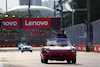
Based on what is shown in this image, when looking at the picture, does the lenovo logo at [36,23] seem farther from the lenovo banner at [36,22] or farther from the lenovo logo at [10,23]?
the lenovo logo at [10,23]

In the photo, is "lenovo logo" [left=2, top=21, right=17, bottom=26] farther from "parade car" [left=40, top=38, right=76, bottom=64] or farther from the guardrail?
"parade car" [left=40, top=38, right=76, bottom=64]

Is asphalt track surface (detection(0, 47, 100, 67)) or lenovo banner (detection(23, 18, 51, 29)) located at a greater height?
lenovo banner (detection(23, 18, 51, 29))

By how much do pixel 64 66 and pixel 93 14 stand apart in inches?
2799

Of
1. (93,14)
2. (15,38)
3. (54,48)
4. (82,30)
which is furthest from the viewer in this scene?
(15,38)

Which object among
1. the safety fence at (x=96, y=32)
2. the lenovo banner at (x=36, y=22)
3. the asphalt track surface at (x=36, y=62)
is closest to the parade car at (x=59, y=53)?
the asphalt track surface at (x=36, y=62)

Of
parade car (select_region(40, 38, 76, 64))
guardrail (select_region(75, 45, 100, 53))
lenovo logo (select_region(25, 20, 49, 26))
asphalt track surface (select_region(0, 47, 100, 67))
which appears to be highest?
lenovo logo (select_region(25, 20, 49, 26))

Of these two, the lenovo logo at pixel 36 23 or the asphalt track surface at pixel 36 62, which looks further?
the lenovo logo at pixel 36 23

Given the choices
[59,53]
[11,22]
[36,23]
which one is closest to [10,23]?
[11,22]

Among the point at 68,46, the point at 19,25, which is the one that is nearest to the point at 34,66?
the point at 68,46

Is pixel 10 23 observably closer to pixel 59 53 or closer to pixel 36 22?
pixel 36 22

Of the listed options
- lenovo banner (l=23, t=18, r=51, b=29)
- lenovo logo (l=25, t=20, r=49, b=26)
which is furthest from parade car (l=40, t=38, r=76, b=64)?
lenovo logo (l=25, t=20, r=49, b=26)

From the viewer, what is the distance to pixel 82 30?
45469 mm

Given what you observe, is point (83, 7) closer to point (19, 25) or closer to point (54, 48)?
point (19, 25)

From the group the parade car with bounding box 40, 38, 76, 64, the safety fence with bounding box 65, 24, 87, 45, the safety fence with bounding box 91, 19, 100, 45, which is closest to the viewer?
the parade car with bounding box 40, 38, 76, 64
